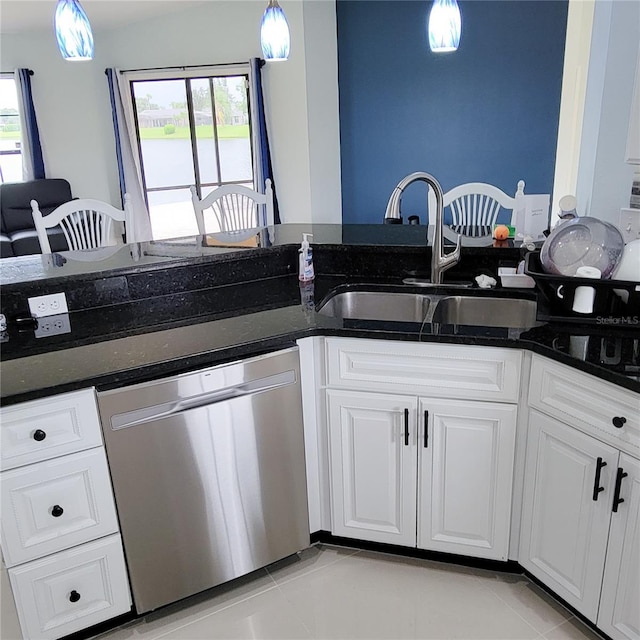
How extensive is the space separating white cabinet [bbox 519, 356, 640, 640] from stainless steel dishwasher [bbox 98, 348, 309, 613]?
71cm

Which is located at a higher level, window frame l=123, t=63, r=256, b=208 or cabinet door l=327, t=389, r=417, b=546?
window frame l=123, t=63, r=256, b=208

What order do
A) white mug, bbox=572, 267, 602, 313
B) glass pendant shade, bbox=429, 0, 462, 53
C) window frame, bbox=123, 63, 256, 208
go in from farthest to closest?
1. window frame, bbox=123, 63, 256, 208
2. glass pendant shade, bbox=429, 0, 462, 53
3. white mug, bbox=572, 267, 602, 313

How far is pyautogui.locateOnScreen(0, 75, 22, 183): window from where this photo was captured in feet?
22.5

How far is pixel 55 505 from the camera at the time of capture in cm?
157

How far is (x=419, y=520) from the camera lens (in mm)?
1902

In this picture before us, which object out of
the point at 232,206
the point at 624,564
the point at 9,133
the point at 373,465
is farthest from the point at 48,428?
the point at 9,133

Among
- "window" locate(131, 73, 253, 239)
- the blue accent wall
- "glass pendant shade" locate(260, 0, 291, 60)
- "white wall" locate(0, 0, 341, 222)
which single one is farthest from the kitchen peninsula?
"window" locate(131, 73, 253, 239)

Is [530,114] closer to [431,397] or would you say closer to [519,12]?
[519,12]

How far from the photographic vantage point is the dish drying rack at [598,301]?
1.70 meters

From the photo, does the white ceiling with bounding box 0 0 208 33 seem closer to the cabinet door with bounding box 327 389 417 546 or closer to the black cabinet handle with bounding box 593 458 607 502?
the cabinet door with bounding box 327 389 417 546

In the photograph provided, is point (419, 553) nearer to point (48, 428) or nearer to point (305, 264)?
point (305, 264)

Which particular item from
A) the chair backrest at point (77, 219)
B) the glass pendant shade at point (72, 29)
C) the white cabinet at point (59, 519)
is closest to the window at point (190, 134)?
the chair backrest at point (77, 219)

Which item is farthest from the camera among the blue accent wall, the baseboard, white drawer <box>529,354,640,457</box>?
the blue accent wall

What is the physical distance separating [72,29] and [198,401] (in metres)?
1.55
